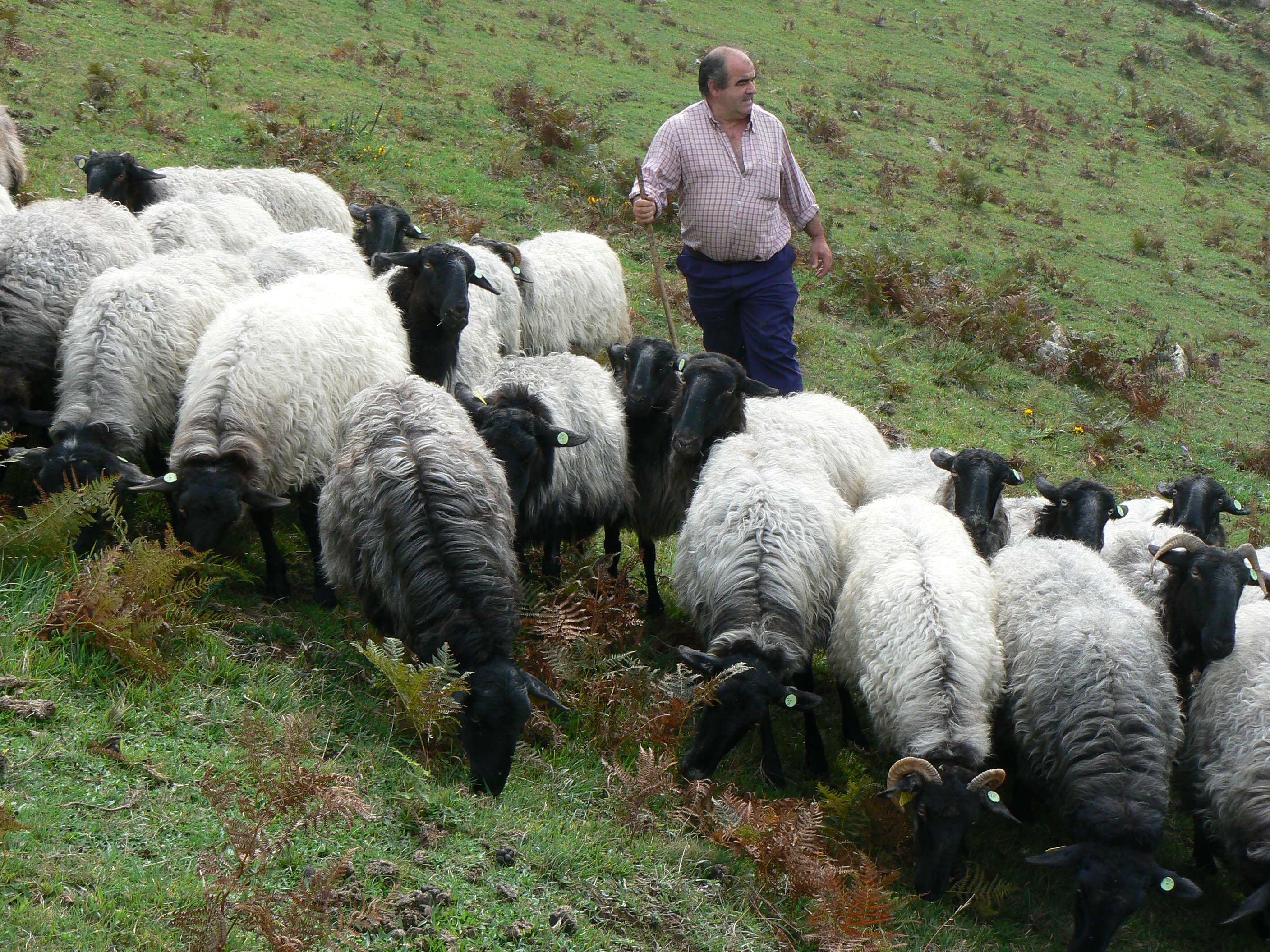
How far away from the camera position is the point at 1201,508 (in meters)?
6.55

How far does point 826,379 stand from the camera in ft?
37.9

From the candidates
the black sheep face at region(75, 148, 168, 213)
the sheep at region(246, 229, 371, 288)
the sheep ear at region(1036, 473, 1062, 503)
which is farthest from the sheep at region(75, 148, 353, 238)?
the sheep ear at region(1036, 473, 1062, 503)

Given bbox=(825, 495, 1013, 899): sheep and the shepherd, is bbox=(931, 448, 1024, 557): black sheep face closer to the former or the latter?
bbox=(825, 495, 1013, 899): sheep

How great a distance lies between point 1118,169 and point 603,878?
80.6ft

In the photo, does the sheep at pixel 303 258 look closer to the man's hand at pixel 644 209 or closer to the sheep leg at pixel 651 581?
the man's hand at pixel 644 209

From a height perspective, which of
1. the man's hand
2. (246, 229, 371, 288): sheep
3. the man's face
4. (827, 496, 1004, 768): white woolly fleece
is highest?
the man's face

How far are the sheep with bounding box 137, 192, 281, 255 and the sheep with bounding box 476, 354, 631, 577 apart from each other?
2.55 meters

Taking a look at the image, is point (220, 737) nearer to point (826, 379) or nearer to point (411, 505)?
point (411, 505)

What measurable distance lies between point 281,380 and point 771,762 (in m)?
3.55

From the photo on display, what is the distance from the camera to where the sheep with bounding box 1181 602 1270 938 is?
4.84 meters

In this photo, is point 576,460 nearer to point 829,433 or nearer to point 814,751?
point 829,433

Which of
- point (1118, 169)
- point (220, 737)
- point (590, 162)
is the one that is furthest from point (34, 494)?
point (1118, 169)

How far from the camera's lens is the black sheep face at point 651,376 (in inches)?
275

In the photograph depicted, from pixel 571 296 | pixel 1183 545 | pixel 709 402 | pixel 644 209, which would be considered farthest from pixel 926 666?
pixel 571 296
